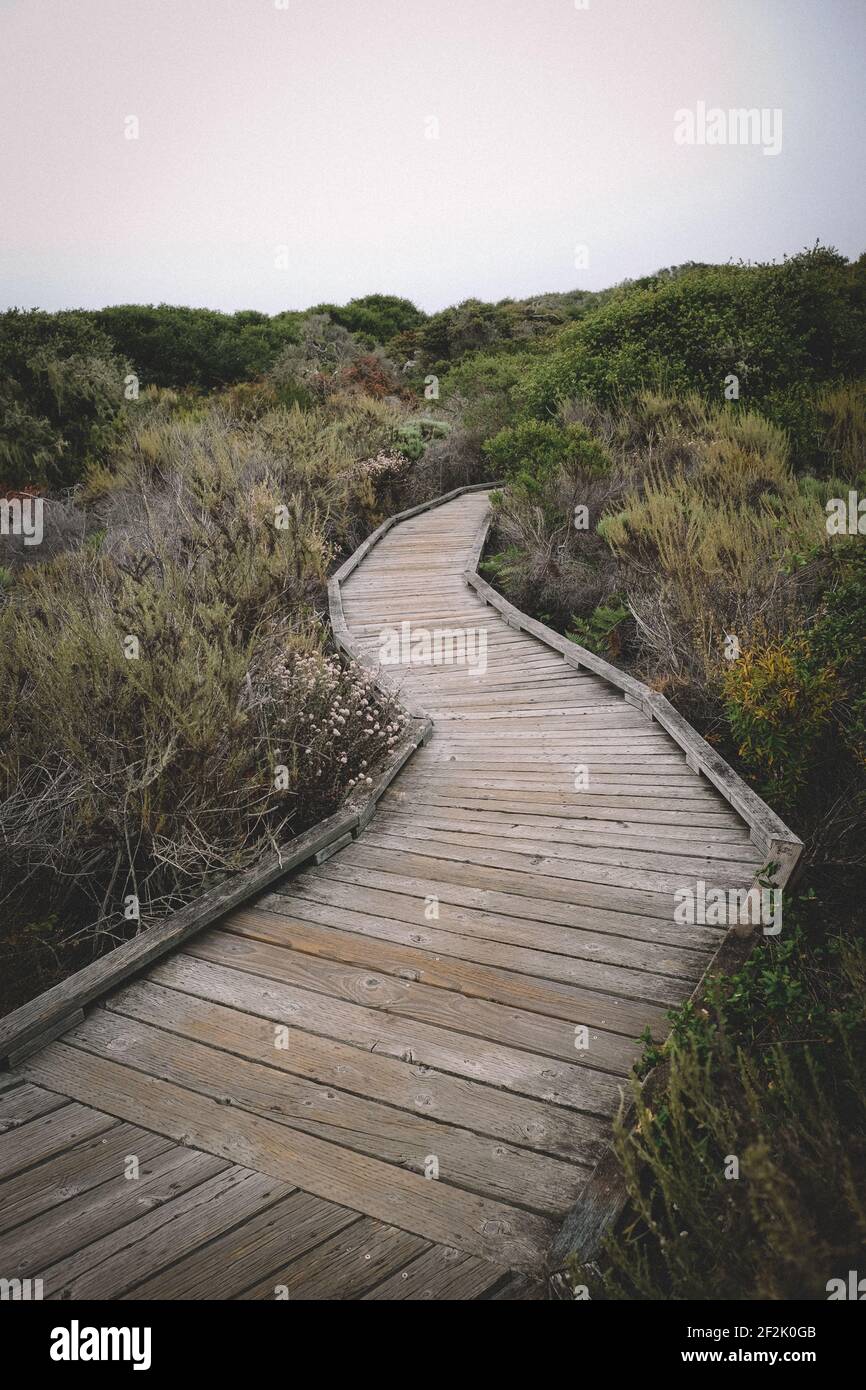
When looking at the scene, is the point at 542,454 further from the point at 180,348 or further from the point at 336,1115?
the point at 180,348

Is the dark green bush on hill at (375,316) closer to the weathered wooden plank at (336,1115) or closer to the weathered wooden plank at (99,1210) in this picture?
the weathered wooden plank at (336,1115)

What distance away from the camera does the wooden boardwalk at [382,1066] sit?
6.03ft

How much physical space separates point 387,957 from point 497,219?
40507 mm

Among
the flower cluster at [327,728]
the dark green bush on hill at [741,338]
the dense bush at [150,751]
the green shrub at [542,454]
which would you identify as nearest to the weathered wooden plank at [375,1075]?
the dense bush at [150,751]

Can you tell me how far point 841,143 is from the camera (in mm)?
18859

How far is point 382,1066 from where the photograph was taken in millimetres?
2406

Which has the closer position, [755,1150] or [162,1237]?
[755,1150]

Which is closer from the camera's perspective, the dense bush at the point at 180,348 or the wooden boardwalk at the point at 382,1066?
the wooden boardwalk at the point at 382,1066

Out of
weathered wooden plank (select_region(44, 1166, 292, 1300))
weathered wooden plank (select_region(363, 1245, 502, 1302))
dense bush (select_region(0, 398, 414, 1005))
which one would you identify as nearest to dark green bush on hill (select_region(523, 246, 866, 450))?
dense bush (select_region(0, 398, 414, 1005))

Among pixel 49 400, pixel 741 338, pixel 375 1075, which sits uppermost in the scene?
pixel 49 400

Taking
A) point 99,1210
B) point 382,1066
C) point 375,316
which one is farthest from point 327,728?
point 375,316

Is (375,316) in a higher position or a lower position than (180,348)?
higher
